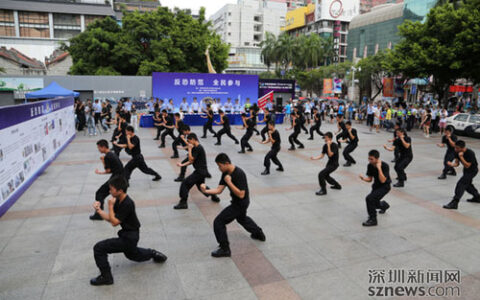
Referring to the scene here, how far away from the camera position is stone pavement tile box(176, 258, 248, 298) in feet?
15.5

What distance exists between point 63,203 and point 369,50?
229 feet

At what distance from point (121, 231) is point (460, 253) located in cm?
546

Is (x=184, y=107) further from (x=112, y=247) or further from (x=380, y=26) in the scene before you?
(x=380, y=26)

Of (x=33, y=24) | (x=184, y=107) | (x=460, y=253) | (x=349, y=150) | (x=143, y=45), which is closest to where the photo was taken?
(x=460, y=253)

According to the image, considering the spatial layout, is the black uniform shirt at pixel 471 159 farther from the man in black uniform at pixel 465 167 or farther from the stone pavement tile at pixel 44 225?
the stone pavement tile at pixel 44 225

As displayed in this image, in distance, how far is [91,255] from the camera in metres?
5.64

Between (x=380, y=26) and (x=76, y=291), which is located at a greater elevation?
(x=380, y=26)

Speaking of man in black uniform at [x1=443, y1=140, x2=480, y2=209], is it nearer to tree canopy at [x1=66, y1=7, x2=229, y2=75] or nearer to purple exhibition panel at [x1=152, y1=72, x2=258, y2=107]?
purple exhibition panel at [x1=152, y1=72, x2=258, y2=107]

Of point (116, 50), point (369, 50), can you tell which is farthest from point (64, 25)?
point (369, 50)

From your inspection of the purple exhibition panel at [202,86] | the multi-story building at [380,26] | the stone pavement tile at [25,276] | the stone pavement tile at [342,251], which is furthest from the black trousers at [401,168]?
the multi-story building at [380,26]

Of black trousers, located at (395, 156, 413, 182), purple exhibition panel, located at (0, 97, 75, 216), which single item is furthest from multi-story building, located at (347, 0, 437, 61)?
purple exhibition panel, located at (0, 97, 75, 216)

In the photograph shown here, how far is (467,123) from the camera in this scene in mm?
20656

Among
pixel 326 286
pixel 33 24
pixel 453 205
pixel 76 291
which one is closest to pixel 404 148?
pixel 453 205

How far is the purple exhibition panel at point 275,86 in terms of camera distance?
28.2 meters
